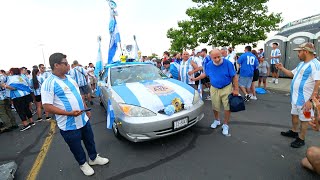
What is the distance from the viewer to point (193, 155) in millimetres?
3234

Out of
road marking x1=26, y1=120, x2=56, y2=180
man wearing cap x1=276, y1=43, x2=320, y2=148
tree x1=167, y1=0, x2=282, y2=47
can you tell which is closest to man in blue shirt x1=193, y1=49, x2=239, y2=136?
man wearing cap x1=276, y1=43, x2=320, y2=148

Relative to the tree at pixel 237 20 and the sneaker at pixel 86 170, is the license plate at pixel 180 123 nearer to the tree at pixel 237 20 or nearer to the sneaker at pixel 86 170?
the sneaker at pixel 86 170

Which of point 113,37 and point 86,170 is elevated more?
point 113,37

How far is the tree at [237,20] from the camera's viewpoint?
1398 centimetres

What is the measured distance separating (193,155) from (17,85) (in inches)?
201

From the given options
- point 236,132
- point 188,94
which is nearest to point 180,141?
point 188,94

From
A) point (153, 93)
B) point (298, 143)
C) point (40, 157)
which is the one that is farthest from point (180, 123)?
point (40, 157)

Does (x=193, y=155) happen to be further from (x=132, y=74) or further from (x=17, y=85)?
(x=17, y=85)

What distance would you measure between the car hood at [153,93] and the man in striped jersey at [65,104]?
0.94 metres

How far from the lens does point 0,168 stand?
2916 millimetres

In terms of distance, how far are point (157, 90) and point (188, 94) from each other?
0.63 m

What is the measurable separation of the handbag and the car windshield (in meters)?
1.80

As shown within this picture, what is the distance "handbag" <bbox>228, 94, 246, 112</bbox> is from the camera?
144 inches

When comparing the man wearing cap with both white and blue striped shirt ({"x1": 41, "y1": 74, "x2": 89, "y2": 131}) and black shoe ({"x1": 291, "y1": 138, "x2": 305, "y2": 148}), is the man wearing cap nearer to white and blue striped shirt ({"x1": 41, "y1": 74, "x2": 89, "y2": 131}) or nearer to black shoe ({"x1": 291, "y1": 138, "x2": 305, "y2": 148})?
black shoe ({"x1": 291, "y1": 138, "x2": 305, "y2": 148})
